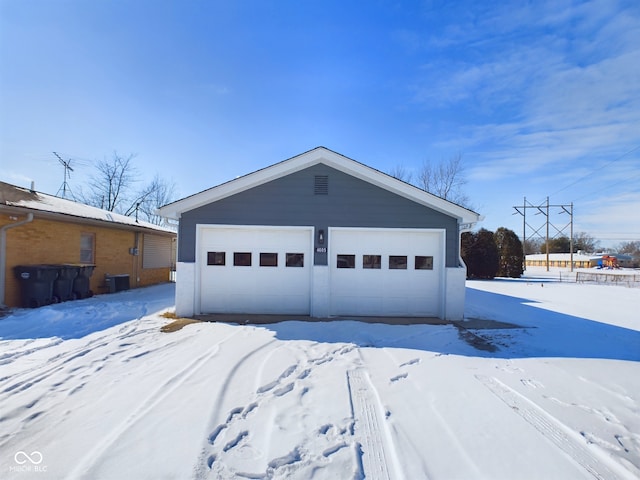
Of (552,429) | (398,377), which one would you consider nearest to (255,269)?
(398,377)

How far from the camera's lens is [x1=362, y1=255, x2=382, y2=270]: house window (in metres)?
8.60

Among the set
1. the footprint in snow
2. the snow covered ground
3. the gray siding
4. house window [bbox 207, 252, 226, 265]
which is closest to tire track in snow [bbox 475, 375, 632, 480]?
the snow covered ground

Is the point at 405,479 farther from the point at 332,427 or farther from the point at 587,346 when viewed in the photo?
the point at 587,346

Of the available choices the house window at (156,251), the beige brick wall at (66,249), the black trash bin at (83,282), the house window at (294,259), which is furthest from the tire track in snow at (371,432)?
the house window at (156,251)

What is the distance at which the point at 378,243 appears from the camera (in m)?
8.62

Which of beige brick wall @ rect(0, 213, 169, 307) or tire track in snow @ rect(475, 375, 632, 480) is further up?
beige brick wall @ rect(0, 213, 169, 307)

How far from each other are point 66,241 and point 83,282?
1.49 meters

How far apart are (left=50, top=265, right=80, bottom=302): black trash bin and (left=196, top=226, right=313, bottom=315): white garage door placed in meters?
4.93

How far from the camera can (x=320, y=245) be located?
838 centimetres

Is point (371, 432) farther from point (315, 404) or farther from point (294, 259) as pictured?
point (294, 259)

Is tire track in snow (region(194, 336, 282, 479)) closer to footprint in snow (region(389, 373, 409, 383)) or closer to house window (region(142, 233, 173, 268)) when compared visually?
footprint in snow (region(389, 373, 409, 383))

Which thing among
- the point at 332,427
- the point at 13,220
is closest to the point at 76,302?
the point at 13,220

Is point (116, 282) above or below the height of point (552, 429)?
above

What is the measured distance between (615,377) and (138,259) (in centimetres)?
1589
